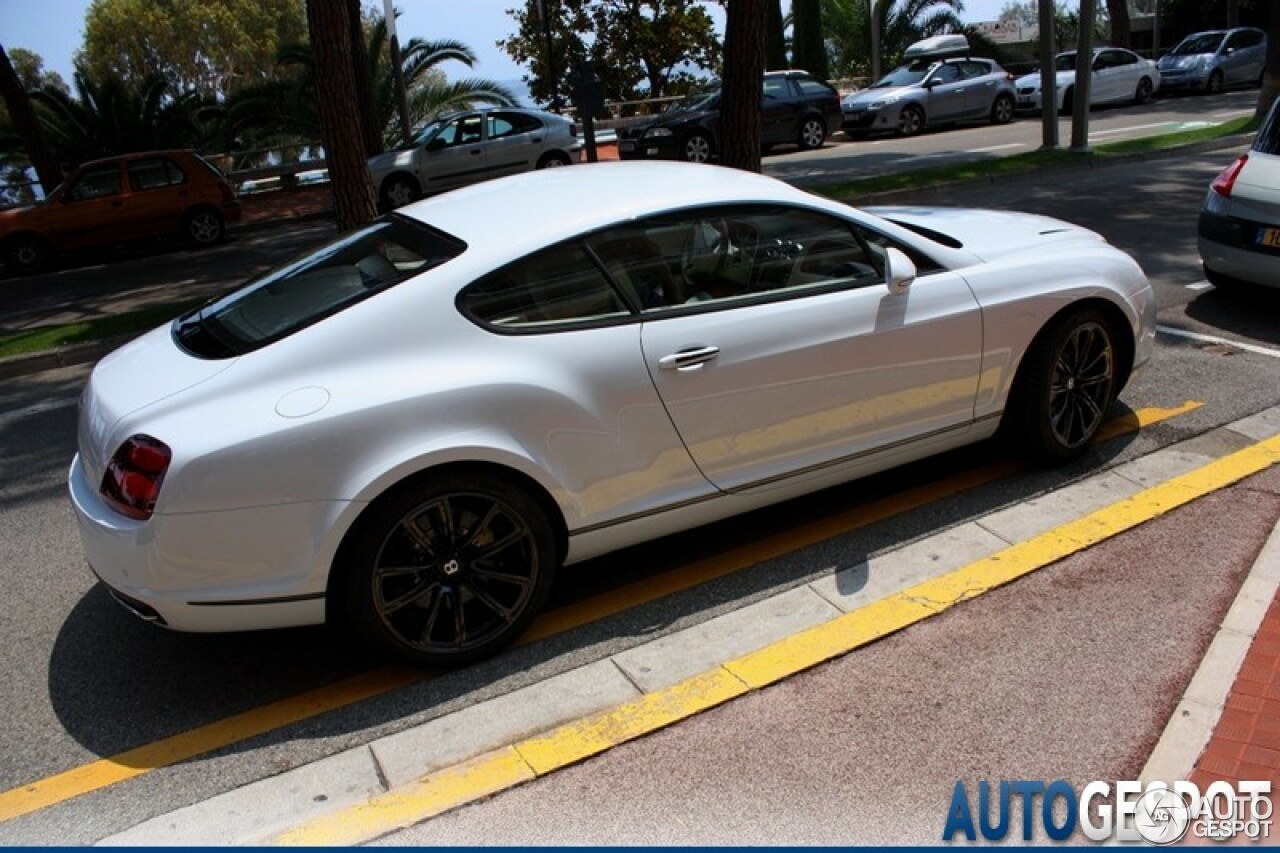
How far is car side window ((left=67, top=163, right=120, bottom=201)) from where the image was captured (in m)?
15.4

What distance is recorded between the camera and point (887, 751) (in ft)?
10.2

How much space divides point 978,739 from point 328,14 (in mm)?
8619

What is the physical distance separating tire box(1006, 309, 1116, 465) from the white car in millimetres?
14

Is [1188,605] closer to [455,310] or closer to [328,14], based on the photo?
[455,310]

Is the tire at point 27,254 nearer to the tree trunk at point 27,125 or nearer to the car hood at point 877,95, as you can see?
the tree trunk at point 27,125

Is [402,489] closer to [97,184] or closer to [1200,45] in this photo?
[97,184]

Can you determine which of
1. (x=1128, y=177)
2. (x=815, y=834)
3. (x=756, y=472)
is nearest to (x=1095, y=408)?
(x=756, y=472)

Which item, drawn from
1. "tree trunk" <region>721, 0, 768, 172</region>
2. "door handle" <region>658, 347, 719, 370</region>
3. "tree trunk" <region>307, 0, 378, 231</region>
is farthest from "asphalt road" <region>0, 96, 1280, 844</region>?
"tree trunk" <region>721, 0, 768, 172</region>

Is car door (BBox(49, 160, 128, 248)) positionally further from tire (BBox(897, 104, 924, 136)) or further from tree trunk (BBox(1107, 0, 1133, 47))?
tree trunk (BBox(1107, 0, 1133, 47))

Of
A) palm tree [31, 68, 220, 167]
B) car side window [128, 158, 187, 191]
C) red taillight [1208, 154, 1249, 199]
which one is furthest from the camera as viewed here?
palm tree [31, 68, 220, 167]

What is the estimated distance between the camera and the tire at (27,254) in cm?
1502

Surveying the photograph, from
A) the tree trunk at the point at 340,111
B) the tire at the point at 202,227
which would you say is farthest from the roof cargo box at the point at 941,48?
the tree trunk at the point at 340,111

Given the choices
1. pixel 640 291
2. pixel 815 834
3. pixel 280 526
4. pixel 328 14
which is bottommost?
pixel 815 834

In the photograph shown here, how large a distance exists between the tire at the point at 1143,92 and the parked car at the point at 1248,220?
67.5ft
